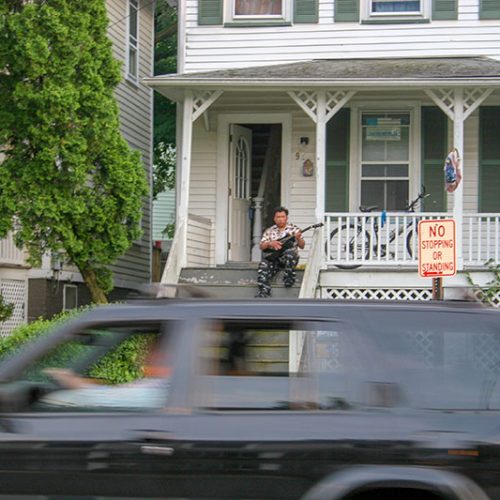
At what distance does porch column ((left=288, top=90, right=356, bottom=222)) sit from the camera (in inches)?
635

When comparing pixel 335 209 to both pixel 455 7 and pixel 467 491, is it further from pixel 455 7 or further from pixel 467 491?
pixel 467 491

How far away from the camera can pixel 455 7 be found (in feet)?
57.9

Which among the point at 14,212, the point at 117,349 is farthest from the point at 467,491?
the point at 14,212

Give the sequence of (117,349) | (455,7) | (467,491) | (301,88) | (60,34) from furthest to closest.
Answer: (455,7), (301,88), (60,34), (117,349), (467,491)

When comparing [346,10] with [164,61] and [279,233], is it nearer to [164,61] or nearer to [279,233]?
[279,233]

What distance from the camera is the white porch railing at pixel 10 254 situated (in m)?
17.7

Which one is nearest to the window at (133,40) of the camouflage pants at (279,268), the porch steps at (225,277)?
the porch steps at (225,277)

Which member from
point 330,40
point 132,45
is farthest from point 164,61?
point 330,40

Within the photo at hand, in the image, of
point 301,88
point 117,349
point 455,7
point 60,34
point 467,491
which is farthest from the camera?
point 455,7

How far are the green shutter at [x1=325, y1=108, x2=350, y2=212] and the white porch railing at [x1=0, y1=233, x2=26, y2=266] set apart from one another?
5.14 metres

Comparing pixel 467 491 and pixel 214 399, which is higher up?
pixel 214 399

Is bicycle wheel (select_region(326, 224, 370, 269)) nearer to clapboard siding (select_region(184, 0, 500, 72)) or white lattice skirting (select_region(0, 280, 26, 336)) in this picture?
clapboard siding (select_region(184, 0, 500, 72))

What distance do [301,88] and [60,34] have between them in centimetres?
364

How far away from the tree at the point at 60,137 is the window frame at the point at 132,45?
6.78m
